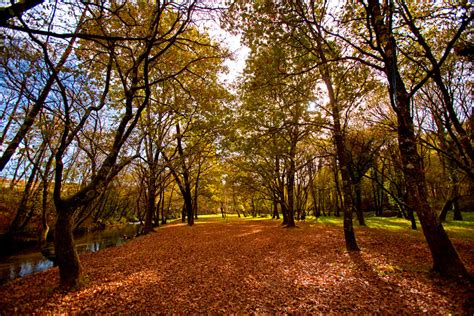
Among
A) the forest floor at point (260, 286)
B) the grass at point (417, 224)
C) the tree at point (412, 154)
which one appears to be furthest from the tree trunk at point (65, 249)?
the grass at point (417, 224)

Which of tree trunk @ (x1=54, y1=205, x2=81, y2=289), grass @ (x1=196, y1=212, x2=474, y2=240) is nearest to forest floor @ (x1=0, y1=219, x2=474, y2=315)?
tree trunk @ (x1=54, y1=205, x2=81, y2=289)

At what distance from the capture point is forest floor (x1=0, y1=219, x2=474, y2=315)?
4.88 metres

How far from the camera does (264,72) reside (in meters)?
8.11

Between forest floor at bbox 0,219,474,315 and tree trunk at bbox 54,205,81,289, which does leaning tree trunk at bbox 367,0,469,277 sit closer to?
forest floor at bbox 0,219,474,315

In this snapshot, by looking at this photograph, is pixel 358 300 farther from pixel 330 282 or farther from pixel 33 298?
pixel 33 298

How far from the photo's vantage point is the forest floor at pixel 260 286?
4883mm

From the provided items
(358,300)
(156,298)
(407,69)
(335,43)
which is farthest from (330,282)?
(407,69)

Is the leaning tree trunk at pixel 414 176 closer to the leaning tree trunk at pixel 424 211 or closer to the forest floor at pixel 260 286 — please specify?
the leaning tree trunk at pixel 424 211

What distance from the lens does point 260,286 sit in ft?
19.8

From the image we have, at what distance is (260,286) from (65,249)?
6.37 metres

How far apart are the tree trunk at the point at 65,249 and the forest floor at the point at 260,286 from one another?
38 centimetres

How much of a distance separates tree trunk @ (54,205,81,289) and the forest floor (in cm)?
38

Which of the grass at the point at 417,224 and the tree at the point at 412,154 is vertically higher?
the tree at the point at 412,154

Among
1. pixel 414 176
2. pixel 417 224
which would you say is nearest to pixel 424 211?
pixel 414 176
